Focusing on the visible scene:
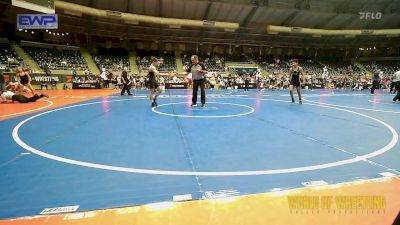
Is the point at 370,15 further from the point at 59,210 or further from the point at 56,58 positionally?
the point at 59,210

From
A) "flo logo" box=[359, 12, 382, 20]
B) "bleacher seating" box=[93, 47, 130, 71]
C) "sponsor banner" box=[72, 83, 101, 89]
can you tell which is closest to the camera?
"sponsor banner" box=[72, 83, 101, 89]

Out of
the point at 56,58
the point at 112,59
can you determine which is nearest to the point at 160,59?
the point at 112,59

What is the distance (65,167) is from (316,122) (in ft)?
21.4

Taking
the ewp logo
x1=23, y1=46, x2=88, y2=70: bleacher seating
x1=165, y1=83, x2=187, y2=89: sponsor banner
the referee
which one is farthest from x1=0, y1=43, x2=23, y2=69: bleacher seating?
the referee

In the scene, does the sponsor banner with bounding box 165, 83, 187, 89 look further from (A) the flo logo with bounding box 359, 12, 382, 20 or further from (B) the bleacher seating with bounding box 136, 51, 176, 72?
(A) the flo logo with bounding box 359, 12, 382, 20

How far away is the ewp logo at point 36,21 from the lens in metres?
23.1

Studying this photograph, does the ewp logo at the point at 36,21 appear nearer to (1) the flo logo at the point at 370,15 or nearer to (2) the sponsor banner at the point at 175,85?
(2) the sponsor banner at the point at 175,85

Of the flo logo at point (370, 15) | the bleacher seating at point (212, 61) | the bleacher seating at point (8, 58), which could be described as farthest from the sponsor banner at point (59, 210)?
the flo logo at point (370, 15)

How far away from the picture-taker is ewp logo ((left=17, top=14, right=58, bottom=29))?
23.1 metres

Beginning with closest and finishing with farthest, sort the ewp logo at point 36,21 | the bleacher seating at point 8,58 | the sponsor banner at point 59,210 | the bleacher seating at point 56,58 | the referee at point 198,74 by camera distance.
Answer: the sponsor banner at point 59,210
the referee at point 198,74
the ewp logo at point 36,21
the bleacher seating at point 8,58
the bleacher seating at point 56,58

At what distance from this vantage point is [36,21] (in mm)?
25438

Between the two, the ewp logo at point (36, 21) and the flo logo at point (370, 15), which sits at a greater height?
the flo logo at point (370, 15)

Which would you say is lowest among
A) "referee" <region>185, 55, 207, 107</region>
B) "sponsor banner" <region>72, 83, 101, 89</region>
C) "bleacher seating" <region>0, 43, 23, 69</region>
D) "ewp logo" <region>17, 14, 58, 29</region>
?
"sponsor banner" <region>72, 83, 101, 89</region>

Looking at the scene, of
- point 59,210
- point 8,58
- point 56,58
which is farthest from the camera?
point 56,58
